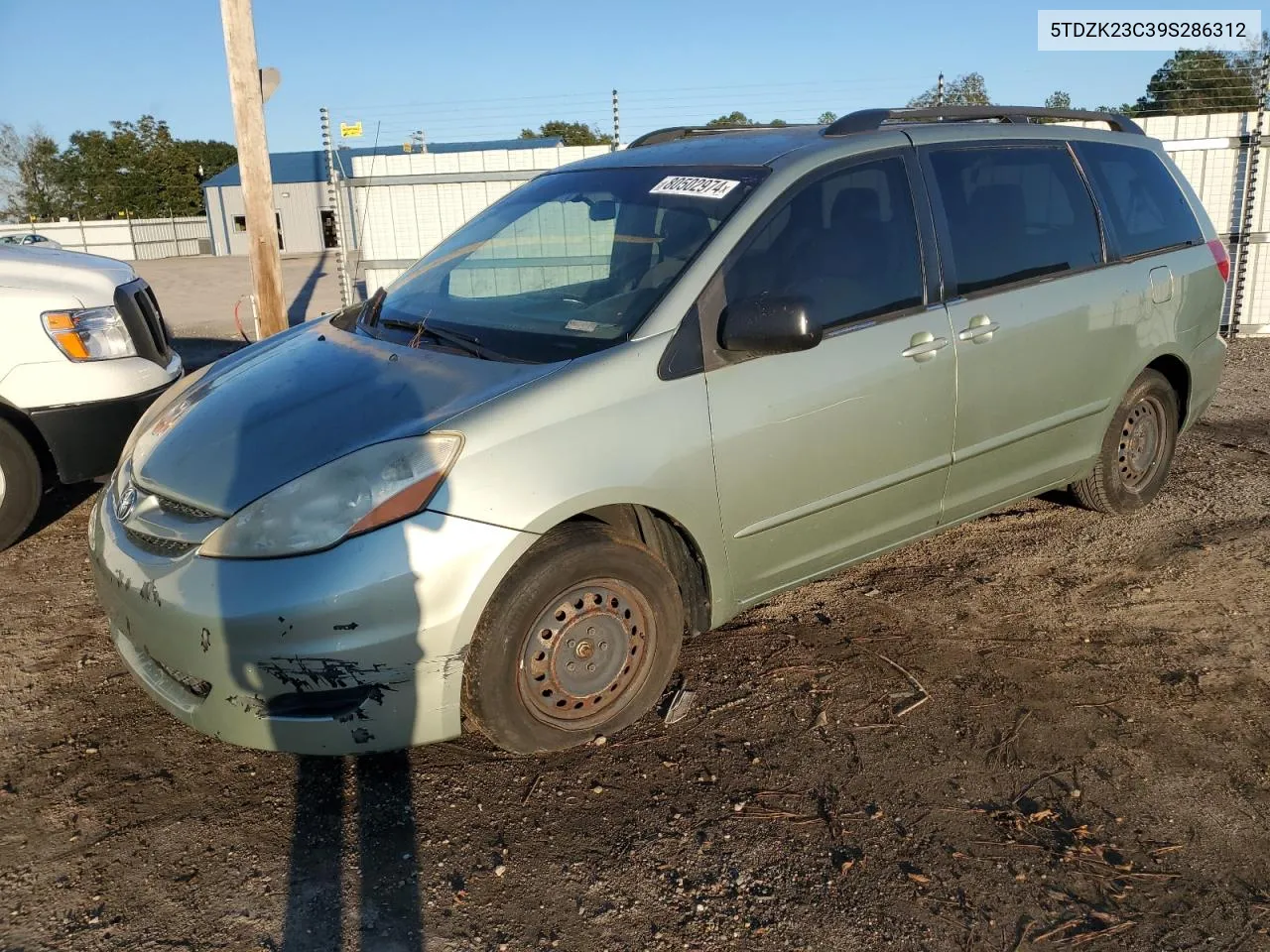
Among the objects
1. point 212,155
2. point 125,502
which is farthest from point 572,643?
point 212,155

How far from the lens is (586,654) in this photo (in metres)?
3.05

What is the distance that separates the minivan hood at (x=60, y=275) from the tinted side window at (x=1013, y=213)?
4055 mm

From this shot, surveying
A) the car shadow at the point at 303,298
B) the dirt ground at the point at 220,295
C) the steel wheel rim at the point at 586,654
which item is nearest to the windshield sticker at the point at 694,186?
the steel wheel rim at the point at 586,654

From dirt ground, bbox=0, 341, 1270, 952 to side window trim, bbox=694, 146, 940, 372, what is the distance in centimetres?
121

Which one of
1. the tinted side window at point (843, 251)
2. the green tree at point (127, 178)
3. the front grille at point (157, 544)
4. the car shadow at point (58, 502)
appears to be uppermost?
the green tree at point (127, 178)

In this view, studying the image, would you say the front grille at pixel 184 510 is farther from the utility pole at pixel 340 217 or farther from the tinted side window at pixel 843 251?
the utility pole at pixel 340 217

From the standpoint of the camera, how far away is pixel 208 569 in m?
2.71

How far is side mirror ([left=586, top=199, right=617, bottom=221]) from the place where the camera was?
3816 mm

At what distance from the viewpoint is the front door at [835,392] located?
3275 mm

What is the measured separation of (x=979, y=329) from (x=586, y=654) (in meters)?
2.01

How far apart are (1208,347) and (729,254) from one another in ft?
10.3

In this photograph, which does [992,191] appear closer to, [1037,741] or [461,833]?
[1037,741]

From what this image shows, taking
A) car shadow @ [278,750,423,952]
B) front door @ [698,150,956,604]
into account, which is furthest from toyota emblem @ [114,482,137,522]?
front door @ [698,150,956,604]

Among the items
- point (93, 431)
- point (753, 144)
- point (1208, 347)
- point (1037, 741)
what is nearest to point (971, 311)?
point (753, 144)
